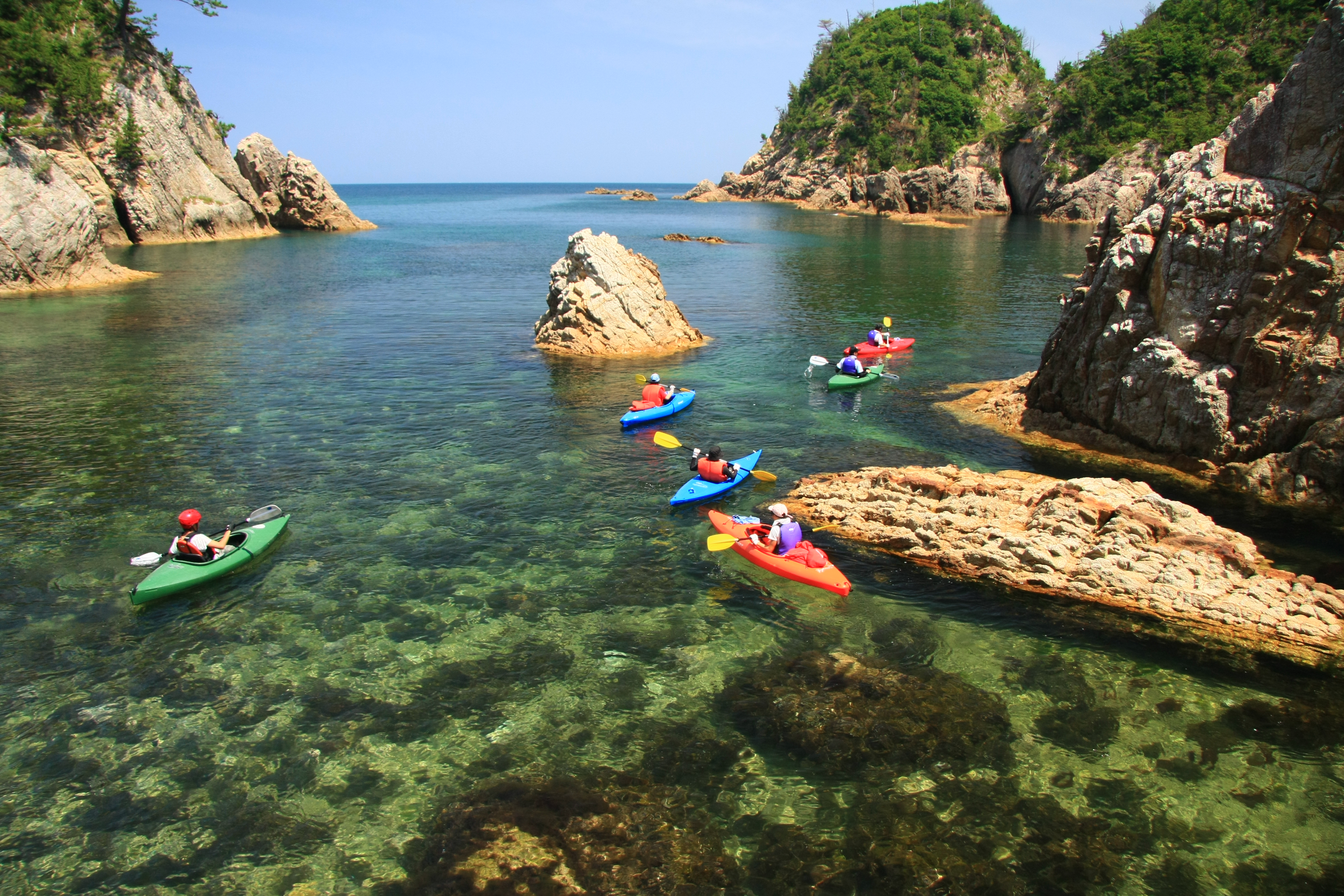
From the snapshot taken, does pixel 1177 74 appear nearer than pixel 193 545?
No

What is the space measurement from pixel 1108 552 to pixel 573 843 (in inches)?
481

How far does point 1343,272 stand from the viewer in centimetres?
1889

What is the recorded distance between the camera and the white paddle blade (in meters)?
18.1

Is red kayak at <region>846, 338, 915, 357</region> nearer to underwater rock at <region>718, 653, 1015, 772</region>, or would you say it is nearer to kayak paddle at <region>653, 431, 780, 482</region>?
kayak paddle at <region>653, 431, 780, 482</region>

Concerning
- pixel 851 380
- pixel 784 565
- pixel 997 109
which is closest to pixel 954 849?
pixel 784 565

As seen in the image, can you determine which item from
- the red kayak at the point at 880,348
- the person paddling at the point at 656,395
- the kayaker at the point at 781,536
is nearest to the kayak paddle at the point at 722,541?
the kayaker at the point at 781,536

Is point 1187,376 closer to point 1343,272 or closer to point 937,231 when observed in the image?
point 1343,272

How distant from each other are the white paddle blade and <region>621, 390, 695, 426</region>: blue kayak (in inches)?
438

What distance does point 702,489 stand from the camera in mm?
20516

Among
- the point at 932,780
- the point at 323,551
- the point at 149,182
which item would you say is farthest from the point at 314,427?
→ the point at 149,182

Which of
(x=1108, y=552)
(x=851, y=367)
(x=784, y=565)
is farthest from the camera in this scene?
(x=851, y=367)

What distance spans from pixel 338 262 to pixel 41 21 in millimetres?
27446

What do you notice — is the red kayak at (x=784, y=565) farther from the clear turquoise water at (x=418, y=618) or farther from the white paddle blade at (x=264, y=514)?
the white paddle blade at (x=264, y=514)

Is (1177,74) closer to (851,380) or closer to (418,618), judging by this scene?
(851,380)
